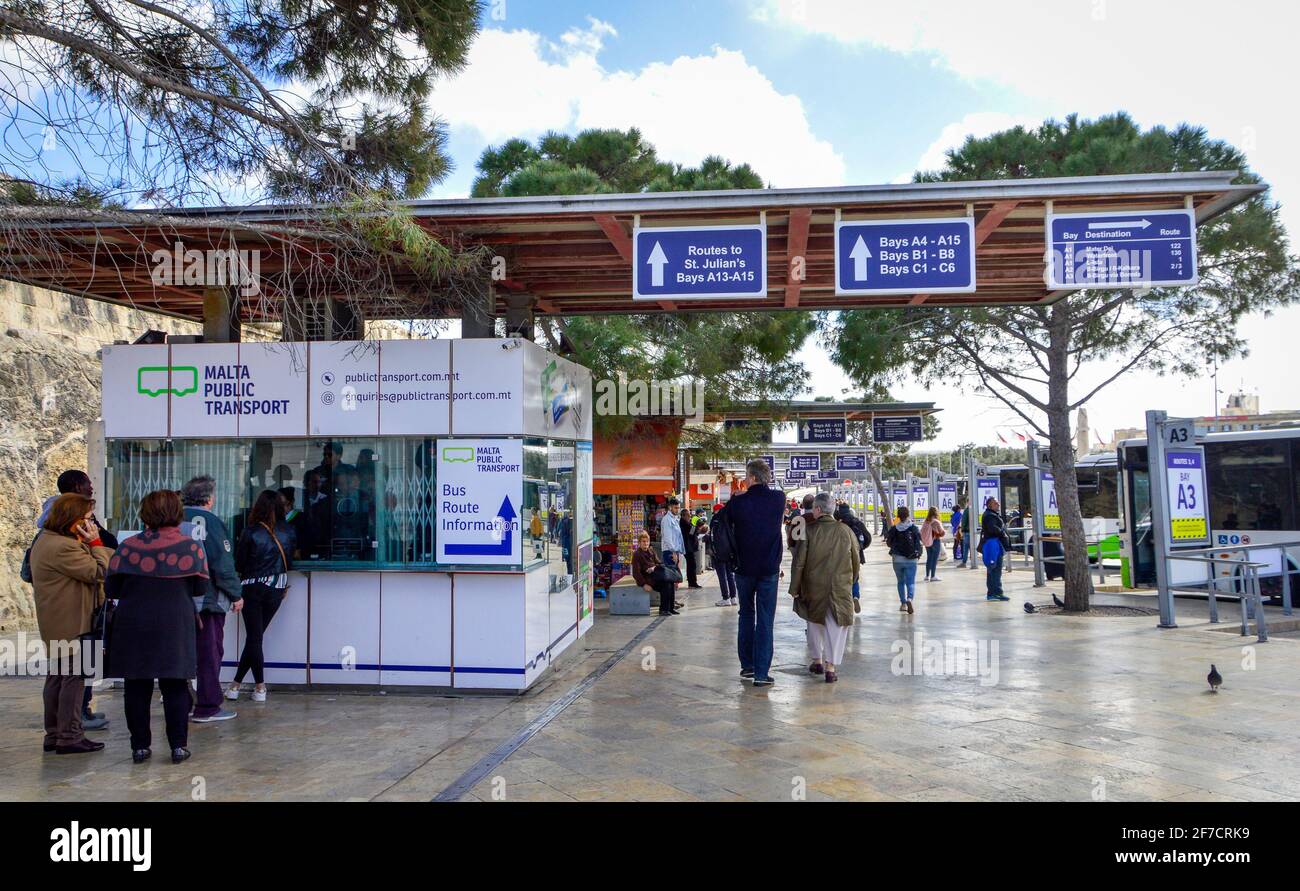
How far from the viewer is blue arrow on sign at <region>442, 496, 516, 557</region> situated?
7453mm

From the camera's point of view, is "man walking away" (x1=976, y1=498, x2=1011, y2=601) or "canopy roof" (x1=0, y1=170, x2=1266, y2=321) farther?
"man walking away" (x1=976, y1=498, x2=1011, y2=601)

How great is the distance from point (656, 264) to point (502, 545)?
99.4 inches

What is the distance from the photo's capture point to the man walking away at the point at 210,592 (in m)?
6.54

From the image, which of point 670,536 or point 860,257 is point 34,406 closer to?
point 670,536

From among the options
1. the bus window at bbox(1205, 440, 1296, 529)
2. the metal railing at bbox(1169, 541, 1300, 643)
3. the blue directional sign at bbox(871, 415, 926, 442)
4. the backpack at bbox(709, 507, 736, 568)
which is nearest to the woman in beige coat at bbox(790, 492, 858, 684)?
the backpack at bbox(709, 507, 736, 568)

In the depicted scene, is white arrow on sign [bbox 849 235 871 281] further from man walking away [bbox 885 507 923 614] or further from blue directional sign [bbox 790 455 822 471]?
blue directional sign [bbox 790 455 822 471]

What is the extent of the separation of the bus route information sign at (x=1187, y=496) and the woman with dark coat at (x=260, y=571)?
1049 centimetres

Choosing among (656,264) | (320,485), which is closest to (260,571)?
(320,485)

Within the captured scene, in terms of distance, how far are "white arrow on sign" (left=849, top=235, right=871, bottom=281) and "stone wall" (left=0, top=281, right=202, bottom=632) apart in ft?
31.5

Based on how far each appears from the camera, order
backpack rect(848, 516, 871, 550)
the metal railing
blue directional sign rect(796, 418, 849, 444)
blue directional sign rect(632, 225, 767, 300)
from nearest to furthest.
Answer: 1. blue directional sign rect(632, 225, 767, 300)
2. the metal railing
3. backpack rect(848, 516, 871, 550)
4. blue directional sign rect(796, 418, 849, 444)

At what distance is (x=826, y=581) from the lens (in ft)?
26.7

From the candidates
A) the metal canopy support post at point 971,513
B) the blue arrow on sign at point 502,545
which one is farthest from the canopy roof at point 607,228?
the metal canopy support post at point 971,513
